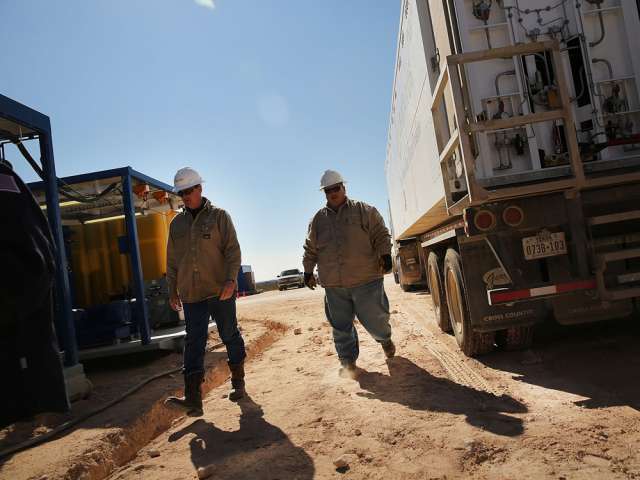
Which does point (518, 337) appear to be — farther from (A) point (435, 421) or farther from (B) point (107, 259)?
(B) point (107, 259)

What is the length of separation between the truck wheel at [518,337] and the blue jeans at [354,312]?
1148mm

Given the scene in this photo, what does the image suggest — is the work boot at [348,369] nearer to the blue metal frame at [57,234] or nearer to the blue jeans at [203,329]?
the blue jeans at [203,329]

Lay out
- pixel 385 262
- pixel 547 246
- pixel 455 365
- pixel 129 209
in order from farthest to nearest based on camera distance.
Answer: pixel 129 209 < pixel 385 262 < pixel 455 365 < pixel 547 246

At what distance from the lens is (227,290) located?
404 cm

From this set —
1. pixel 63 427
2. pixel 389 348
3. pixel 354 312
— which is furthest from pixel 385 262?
pixel 63 427

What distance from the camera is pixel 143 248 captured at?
7.98m

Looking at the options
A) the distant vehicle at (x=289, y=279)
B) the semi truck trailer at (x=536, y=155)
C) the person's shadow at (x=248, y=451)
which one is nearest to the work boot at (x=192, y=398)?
the person's shadow at (x=248, y=451)

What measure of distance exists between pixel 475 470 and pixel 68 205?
293 inches

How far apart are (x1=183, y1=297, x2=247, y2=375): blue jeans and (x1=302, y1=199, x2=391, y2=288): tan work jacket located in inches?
41.6

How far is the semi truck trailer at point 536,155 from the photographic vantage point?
3689 millimetres

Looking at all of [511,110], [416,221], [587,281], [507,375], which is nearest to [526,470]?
[507,375]

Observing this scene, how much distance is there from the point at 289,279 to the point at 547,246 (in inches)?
1067

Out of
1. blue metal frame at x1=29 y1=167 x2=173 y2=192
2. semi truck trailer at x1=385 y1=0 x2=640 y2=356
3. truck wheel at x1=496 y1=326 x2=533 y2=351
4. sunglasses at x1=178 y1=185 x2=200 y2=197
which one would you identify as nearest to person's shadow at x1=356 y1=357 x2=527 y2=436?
semi truck trailer at x1=385 y1=0 x2=640 y2=356

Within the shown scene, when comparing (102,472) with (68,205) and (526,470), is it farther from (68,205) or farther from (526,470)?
(68,205)
